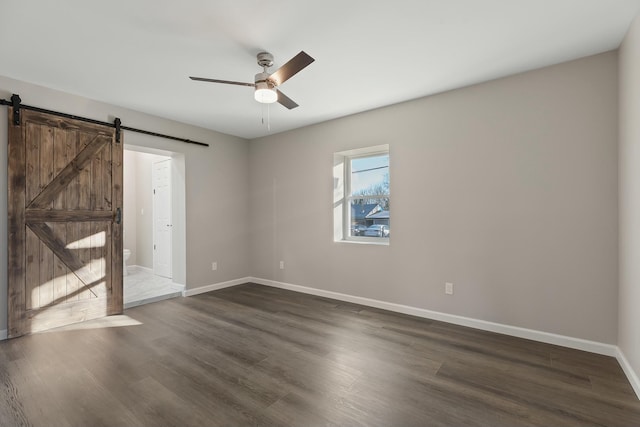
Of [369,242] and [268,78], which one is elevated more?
[268,78]

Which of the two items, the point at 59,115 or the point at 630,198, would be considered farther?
the point at 59,115

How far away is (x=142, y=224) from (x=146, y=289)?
2105mm

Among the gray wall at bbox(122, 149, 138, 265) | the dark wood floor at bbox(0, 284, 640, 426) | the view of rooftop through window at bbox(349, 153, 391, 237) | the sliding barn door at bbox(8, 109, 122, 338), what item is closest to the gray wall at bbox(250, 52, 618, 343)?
the view of rooftop through window at bbox(349, 153, 391, 237)

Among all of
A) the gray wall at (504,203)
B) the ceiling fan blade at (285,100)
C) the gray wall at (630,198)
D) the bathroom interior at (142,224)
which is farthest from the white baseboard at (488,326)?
the bathroom interior at (142,224)

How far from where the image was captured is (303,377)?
2205 millimetres

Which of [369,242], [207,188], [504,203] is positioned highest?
[207,188]

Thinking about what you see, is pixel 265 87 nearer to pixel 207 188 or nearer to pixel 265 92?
pixel 265 92

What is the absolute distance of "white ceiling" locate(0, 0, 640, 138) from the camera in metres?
1.99

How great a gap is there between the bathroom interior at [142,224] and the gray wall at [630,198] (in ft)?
18.4

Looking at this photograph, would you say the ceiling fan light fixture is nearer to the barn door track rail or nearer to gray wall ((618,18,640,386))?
the barn door track rail

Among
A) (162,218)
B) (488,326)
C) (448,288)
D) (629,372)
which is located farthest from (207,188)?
(629,372)

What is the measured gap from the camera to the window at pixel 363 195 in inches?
160

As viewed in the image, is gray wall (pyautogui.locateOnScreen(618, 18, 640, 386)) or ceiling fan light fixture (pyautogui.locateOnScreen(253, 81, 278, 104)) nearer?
gray wall (pyautogui.locateOnScreen(618, 18, 640, 386))

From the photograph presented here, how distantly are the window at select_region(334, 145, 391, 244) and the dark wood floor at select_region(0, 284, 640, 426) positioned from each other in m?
1.35
